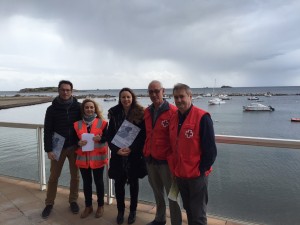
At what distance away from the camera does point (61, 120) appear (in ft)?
12.3

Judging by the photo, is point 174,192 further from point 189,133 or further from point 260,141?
point 260,141

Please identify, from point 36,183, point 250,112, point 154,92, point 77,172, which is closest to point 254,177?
point 154,92

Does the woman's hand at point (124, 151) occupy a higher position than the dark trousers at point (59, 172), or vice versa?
the woman's hand at point (124, 151)

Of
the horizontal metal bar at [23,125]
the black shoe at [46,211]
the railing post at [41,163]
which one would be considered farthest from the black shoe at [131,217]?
the horizontal metal bar at [23,125]

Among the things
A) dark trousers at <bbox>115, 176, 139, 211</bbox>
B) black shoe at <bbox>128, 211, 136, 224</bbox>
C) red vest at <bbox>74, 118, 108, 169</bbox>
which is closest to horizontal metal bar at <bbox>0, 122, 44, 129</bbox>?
red vest at <bbox>74, 118, 108, 169</bbox>

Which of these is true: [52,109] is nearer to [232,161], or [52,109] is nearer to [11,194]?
[11,194]

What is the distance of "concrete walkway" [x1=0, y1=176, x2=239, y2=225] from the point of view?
357 cm

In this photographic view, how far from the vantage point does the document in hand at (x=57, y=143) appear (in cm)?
377

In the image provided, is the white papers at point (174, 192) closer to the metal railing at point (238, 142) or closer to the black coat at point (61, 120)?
the metal railing at point (238, 142)

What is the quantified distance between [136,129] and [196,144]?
966 mm

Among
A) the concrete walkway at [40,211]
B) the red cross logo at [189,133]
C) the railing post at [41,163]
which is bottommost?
the concrete walkway at [40,211]

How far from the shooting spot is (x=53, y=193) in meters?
3.94

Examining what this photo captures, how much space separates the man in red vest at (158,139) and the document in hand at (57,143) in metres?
1.25

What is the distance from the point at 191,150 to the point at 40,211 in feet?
8.02
